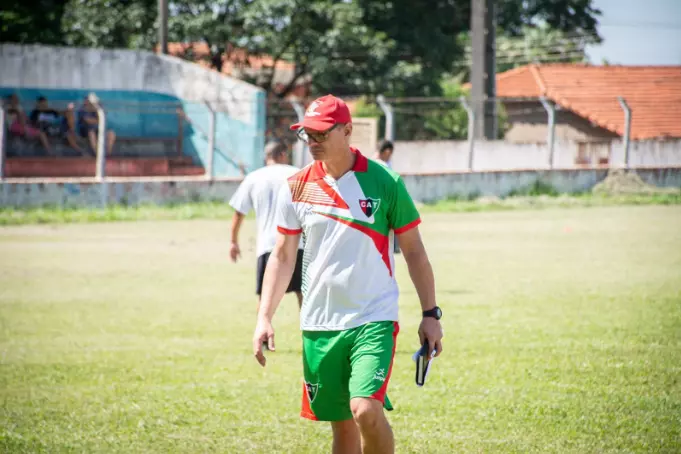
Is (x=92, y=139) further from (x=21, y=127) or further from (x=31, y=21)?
(x=31, y=21)

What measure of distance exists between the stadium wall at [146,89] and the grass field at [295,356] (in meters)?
13.5

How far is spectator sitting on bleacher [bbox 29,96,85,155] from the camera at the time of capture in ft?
88.8

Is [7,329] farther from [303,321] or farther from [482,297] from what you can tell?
[303,321]

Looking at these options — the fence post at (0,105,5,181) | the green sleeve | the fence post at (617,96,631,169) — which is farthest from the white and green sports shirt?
the fence post at (617,96,631,169)

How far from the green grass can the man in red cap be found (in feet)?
52.8

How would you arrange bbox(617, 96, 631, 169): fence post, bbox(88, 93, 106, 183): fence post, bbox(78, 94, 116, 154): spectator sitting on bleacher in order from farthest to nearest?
bbox(78, 94, 116, 154): spectator sitting on bleacher < bbox(617, 96, 631, 169): fence post < bbox(88, 93, 106, 183): fence post

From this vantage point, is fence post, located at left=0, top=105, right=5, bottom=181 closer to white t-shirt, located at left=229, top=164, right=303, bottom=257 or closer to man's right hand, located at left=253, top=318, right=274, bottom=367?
white t-shirt, located at left=229, top=164, right=303, bottom=257

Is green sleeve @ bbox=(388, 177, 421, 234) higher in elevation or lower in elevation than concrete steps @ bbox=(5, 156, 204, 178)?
higher

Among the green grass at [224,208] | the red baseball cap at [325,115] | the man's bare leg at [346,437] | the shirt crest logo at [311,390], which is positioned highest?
the red baseball cap at [325,115]

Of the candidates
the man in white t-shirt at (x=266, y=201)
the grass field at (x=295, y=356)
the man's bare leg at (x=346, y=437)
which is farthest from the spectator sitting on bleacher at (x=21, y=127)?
the man's bare leg at (x=346, y=437)

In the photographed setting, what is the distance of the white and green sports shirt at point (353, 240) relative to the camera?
15.8ft

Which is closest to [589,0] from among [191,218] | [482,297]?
[191,218]

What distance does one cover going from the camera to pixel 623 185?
82.9ft

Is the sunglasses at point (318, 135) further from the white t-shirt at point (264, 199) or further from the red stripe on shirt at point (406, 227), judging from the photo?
the white t-shirt at point (264, 199)
